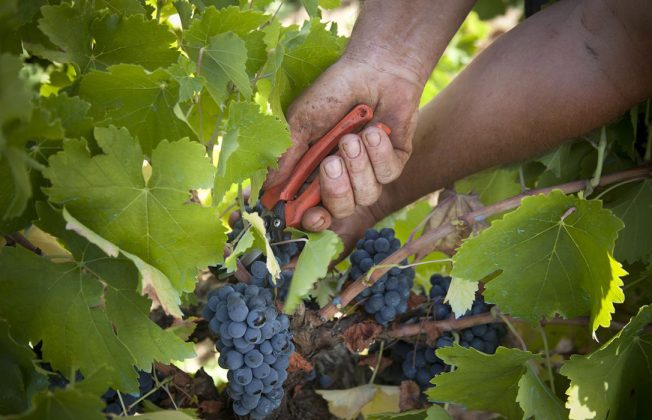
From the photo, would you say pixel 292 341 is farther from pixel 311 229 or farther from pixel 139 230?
pixel 139 230

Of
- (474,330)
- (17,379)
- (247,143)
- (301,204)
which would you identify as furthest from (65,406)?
(474,330)

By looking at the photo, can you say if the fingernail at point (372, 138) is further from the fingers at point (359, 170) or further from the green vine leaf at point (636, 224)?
the green vine leaf at point (636, 224)

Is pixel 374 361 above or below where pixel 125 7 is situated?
below

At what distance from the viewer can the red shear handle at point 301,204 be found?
1.20 m

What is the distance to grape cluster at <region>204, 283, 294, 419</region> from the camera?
3.43 feet

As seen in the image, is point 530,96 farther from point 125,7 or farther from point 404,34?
point 125,7

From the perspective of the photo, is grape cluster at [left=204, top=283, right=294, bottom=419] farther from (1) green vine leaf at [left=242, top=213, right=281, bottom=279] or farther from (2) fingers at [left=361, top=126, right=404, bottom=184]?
(2) fingers at [left=361, top=126, right=404, bottom=184]

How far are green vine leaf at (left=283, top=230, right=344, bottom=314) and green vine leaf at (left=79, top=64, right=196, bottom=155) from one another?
269 millimetres

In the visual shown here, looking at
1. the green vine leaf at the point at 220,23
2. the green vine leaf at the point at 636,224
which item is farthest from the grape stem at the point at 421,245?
the green vine leaf at the point at 220,23

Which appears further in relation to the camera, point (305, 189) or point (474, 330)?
point (474, 330)

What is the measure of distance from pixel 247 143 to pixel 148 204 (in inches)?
7.2

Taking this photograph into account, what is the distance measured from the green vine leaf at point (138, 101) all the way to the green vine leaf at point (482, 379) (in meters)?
0.56

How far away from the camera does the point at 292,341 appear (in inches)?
47.8

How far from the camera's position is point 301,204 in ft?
3.96
